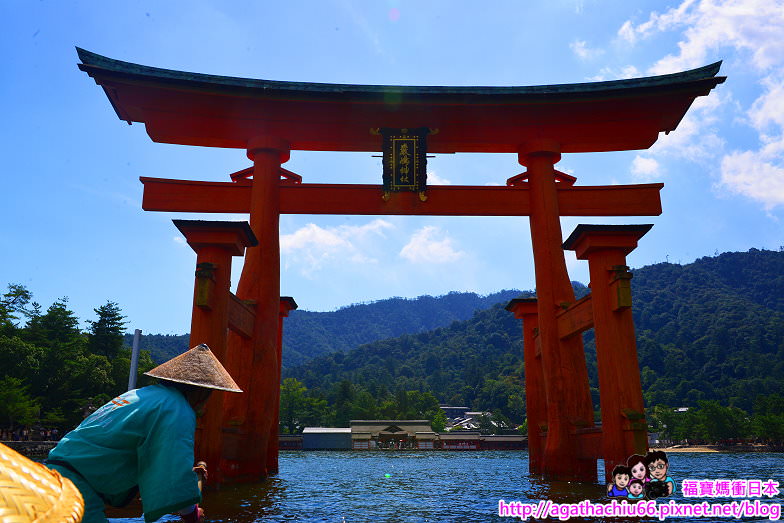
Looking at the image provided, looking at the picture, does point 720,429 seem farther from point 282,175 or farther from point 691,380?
point 282,175

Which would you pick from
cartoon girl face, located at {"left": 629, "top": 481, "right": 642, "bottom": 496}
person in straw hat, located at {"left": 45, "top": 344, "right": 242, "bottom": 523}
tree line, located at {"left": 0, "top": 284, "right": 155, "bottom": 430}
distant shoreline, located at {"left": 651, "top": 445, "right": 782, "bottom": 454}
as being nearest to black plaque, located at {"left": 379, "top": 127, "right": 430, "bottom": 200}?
cartoon girl face, located at {"left": 629, "top": 481, "right": 642, "bottom": 496}

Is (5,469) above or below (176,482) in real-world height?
above

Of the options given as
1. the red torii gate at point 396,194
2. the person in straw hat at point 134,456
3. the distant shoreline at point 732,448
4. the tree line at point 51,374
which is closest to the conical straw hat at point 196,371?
the person in straw hat at point 134,456

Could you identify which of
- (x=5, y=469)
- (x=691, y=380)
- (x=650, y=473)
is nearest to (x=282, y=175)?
(x=650, y=473)

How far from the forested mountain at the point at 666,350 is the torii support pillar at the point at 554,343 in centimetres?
8088

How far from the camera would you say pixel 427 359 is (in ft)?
495

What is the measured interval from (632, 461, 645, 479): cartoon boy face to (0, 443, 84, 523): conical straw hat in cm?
730

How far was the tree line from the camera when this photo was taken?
3284 centimetres

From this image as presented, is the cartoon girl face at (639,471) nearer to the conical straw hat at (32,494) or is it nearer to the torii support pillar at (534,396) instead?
the torii support pillar at (534,396)

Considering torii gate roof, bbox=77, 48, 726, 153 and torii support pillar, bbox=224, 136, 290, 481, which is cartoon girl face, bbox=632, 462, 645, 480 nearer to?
torii support pillar, bbox=224, 136, 290, 481

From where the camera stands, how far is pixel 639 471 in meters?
7.18

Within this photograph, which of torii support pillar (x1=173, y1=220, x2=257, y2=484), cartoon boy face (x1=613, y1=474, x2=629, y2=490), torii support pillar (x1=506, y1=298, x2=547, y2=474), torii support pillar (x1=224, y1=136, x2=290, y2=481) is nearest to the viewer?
cartoon boy face (x1=613, y1=474, x2=629, y2=490)

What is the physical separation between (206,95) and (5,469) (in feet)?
37.6

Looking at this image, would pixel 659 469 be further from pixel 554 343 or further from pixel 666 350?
pixel 666 350
